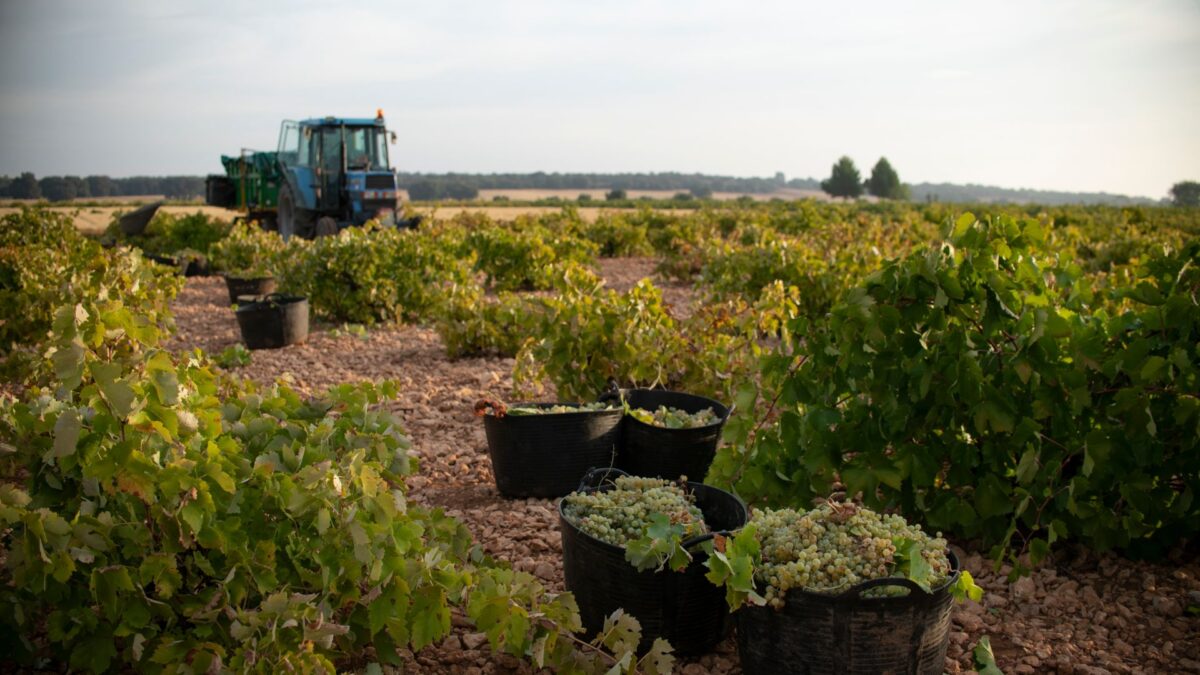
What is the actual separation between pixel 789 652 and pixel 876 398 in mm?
1255

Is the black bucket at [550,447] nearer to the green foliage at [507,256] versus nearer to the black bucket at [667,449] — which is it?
the black bucket at [667,449]

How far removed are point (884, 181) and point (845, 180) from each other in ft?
22.7

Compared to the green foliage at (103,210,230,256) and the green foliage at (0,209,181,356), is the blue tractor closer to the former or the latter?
the green foliage at (103,210,230,256)

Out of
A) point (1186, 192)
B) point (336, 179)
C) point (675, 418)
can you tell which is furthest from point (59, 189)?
point (1186, 192)

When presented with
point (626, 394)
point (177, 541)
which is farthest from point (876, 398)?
point (177, 541)

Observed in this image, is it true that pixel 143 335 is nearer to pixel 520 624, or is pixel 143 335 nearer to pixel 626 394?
pixel 520 624

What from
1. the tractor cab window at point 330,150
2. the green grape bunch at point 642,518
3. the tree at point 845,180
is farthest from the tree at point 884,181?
the green grape bunch at point 642,518

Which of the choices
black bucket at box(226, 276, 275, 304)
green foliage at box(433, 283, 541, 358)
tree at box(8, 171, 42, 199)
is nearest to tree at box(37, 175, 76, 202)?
tree at box(8, 171, 42, 199)

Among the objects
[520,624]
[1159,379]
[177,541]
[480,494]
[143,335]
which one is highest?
[143,335]

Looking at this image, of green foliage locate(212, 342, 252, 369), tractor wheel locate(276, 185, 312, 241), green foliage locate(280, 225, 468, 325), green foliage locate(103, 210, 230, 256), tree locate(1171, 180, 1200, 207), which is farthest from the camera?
tree locate(1171, 180, 1200, 207)

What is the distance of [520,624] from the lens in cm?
230

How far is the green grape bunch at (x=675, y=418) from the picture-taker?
13.5ft

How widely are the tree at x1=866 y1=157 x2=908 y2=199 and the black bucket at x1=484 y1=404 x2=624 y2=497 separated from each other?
11790 cm

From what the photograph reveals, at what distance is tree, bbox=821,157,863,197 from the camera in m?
112
